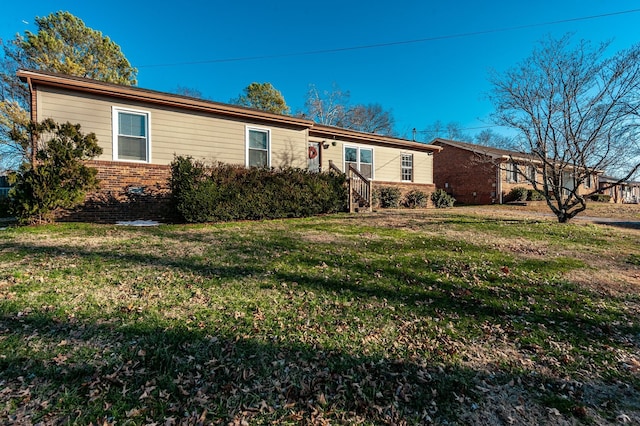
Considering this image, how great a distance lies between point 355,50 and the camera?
51.1 feet

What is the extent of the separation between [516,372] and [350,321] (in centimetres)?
135

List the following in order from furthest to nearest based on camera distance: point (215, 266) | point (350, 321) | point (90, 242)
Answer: point (90, 242) → point (215, 266) → point (350, 321)

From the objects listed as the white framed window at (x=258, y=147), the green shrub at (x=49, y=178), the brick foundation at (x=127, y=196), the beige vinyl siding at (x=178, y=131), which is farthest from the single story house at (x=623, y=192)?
the green shrub at (x=49, y=178)

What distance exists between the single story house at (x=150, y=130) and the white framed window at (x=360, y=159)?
9.80ft

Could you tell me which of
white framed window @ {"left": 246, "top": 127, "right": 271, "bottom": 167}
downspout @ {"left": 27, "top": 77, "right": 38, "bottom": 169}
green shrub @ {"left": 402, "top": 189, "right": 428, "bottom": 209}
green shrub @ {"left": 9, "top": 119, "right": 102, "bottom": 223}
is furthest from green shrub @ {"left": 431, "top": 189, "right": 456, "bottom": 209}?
downspout @ {"left": 27, "top": 77, "right": 38, "bottom": 169}

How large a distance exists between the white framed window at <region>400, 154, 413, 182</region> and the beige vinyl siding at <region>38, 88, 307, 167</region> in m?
6.50

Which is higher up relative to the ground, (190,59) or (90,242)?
(190,59)

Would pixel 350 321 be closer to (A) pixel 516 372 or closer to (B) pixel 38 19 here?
(A) pixel 516 372

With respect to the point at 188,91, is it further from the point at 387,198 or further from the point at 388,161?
the point at 387,198

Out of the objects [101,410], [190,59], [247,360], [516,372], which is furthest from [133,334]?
[190,59]

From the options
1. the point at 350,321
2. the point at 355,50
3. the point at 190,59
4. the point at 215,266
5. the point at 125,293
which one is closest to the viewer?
the point at 350,321

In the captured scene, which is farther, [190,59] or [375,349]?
[190,59]

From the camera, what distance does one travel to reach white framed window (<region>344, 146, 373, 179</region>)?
49.4ft

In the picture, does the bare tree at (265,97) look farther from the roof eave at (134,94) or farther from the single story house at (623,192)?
the single story house at (623,192)
